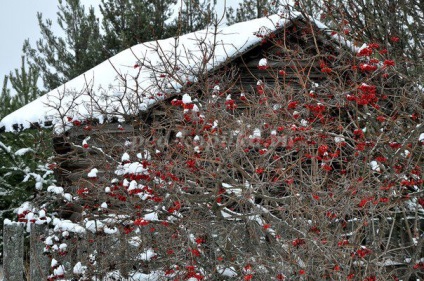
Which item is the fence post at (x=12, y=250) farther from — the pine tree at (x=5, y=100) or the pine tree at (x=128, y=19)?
the pine tree at (x=128, y=19)

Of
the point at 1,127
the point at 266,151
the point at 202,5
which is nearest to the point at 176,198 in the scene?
the point at 266,151

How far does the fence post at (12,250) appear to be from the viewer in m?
7.63

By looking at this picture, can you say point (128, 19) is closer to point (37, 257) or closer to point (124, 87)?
point (124, 87)

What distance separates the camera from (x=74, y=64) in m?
21.9

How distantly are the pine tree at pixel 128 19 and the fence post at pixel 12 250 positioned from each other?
13.1 m

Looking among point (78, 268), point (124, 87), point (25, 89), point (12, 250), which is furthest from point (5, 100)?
point (78, 268)

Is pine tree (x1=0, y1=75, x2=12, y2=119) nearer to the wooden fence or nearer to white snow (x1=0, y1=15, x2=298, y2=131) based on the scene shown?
white snow (x1=0, y1=15, x2=298, y2=131)

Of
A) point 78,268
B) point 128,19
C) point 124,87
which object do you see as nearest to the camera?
point 78,268

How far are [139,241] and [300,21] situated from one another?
5.29 meters

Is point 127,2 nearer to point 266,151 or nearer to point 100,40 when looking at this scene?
point 100,40

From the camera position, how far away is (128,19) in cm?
2033

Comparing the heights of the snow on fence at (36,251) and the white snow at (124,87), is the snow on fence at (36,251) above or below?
below

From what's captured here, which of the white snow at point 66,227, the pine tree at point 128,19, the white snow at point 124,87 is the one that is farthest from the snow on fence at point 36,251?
the pine tree at point 128,19

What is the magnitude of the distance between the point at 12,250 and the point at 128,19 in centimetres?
1368
